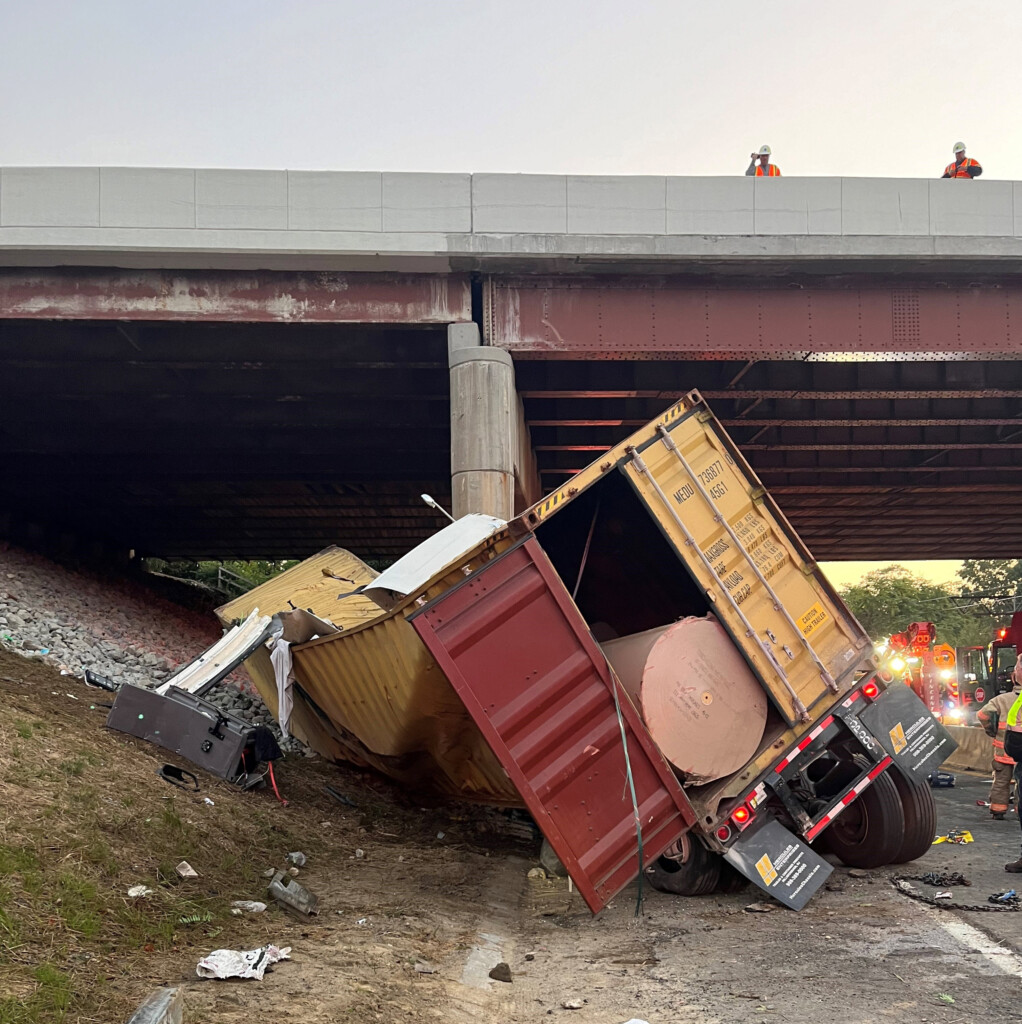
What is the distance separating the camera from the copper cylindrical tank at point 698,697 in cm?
632

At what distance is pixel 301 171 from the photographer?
37.5 ft

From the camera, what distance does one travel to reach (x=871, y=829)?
759 cm

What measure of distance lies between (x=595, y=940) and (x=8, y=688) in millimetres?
6050

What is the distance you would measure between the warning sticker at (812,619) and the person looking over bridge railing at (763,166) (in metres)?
7.34

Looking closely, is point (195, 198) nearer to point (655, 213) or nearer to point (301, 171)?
point (301, 171)

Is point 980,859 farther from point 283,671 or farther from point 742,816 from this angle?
point 283,671

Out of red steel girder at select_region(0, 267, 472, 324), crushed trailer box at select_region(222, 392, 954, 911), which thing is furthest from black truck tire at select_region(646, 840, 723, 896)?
red steel girder at select_region(0, 267, 472, 324)

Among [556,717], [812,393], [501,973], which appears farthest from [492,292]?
[501,973]

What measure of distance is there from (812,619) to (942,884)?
2208mm

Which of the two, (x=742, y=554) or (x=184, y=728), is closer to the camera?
(x=742, y=554)

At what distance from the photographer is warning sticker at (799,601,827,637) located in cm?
702

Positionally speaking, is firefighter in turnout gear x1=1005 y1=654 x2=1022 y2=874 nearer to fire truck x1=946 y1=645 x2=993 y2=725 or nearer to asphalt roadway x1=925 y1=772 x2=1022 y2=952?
asphalt roadway x1=925 y1=772 x2=1022 y2=952

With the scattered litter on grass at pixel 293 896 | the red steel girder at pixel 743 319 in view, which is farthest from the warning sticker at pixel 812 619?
the red steel girder at pixel 743 319

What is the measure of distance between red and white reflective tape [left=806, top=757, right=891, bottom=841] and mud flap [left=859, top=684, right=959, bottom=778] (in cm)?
13
